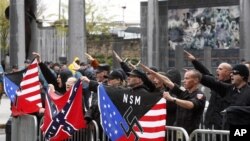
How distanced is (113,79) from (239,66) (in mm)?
2678

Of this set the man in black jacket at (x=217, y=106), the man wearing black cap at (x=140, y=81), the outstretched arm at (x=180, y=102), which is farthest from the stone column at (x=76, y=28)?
the outstretched arm at (x=180, y=102)

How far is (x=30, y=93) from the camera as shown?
11.7m

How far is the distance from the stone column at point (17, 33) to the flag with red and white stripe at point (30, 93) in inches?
462

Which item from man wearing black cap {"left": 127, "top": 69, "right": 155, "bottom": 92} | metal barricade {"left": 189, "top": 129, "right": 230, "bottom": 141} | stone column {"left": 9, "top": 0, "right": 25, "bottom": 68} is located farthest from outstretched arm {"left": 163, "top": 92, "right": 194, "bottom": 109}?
stone column {"left": 9, "top": 0, "right": 25, "bottom": 68}

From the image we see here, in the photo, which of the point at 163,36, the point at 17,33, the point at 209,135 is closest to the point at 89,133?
the point at 209,135

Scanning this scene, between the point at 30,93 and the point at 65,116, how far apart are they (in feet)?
6.17

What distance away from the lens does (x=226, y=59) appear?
42.8m

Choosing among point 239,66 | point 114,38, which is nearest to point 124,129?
point 239,66

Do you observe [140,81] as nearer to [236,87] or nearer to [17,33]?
[236,87]

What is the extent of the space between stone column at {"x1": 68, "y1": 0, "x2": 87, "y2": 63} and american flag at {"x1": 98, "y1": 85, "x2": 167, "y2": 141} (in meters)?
15.8

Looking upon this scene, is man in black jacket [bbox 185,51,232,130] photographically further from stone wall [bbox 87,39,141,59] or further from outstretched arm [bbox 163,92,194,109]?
stone wall [bbox 87,39,141,59]

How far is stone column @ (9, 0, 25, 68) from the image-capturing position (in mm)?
23516

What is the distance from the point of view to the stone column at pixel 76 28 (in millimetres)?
24828

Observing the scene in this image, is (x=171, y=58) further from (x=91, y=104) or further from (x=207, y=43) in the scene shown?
(x=91, y=104)
